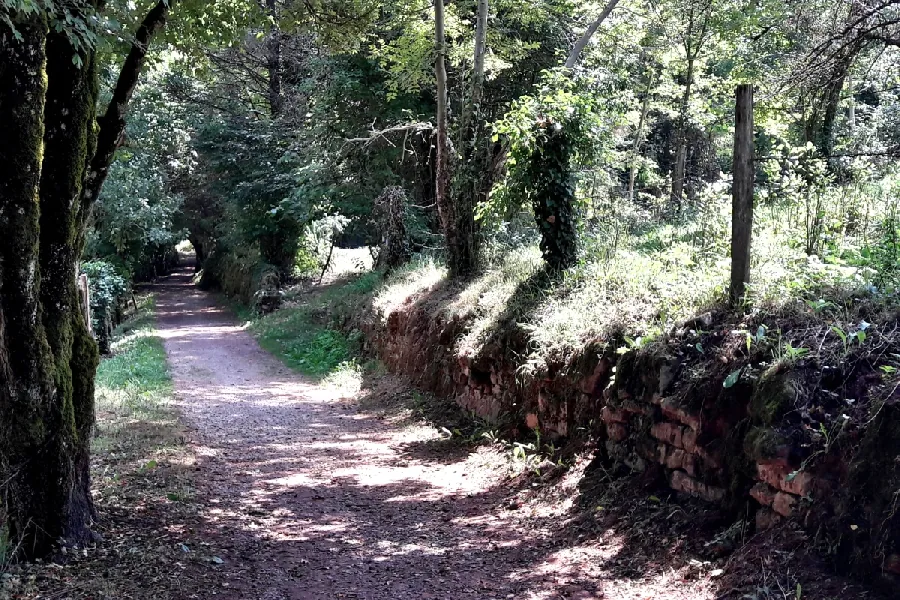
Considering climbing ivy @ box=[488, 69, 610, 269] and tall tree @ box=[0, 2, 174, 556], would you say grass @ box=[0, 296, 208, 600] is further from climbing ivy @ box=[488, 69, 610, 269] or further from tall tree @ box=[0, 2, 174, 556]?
climbing ivy @ box=[488, 69, 610, 269]

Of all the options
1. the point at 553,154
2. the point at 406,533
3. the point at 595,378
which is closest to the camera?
the point at 406,533

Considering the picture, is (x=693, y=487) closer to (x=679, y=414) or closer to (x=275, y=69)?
(x=679, y=414)

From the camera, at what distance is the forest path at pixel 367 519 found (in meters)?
5.12

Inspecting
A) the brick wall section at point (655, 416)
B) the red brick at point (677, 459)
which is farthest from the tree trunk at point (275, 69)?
the red brick at point (677, 459)

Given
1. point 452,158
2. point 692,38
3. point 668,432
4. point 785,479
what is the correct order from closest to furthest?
point 785,479 < point 668,432 < point 452,158 < point 692,38

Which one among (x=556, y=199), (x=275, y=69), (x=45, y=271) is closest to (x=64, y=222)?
(x=45, y=271)

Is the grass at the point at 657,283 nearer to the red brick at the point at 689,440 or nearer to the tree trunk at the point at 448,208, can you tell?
the red brick at the point at 689,440

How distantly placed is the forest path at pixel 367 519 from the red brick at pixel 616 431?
2.58 ft

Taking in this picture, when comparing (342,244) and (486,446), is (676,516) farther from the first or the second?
(342,244)

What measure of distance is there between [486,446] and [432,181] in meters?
11.8

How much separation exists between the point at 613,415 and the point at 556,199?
349 cm

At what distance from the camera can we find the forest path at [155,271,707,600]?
5.12 meters

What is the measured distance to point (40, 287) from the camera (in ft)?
15.6

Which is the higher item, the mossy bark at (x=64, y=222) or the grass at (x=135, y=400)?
the mossy bark at (x=64, y=222)
